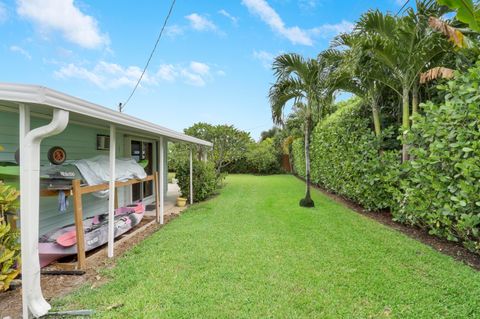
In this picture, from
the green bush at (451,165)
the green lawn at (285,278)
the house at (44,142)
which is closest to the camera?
the house at (44,142)

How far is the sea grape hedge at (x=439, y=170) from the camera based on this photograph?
3.73 meters

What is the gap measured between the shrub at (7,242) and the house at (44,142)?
18.9 inches

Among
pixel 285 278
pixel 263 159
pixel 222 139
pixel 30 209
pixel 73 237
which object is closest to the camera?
pixel 30 209

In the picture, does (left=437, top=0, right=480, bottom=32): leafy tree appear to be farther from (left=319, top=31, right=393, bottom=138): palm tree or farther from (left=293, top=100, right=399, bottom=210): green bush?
(left=293, top=100, right=399, bottom=210): green bush

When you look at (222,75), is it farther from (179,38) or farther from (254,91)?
(179,38)

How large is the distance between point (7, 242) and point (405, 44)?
719cm

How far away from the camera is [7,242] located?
328cm

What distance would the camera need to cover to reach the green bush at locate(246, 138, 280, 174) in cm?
2225

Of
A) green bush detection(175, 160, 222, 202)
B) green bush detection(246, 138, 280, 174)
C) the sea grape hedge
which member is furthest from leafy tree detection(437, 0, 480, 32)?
green bush detection(246, 138, 280, 174)

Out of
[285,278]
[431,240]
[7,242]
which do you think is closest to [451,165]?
[431,240]

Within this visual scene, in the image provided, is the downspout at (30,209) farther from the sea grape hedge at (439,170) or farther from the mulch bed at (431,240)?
the mulch bed at (431,240)

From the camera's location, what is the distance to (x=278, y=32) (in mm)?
12180

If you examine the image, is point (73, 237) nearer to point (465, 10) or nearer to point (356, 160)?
point (465, 10)

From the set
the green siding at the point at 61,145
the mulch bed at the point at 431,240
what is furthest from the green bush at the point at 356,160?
the green siding at the point at 61,145
